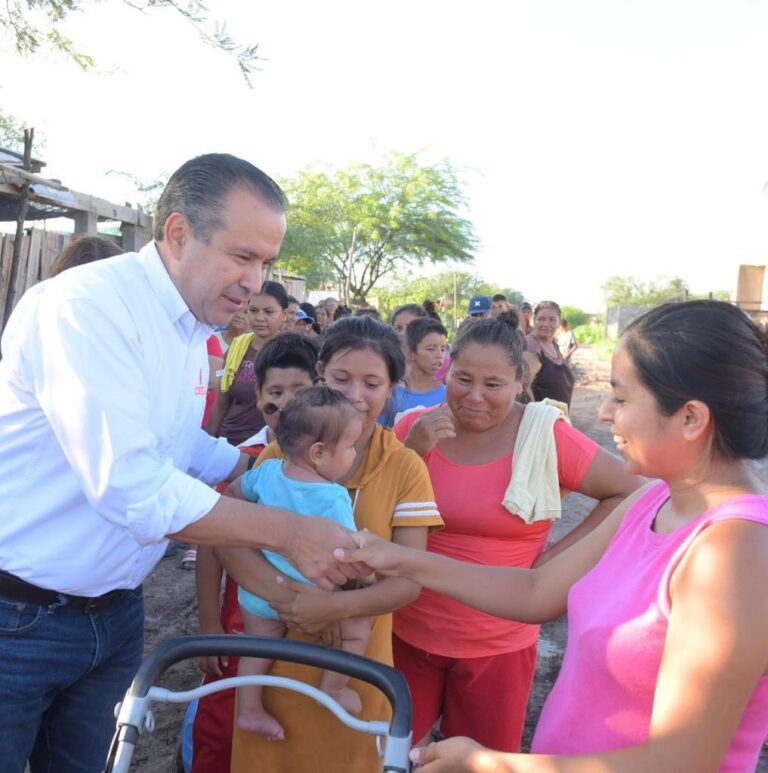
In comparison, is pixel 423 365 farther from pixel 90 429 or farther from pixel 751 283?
pixel 751 283

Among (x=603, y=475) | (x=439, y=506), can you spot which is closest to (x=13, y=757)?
(x=439, y=506)

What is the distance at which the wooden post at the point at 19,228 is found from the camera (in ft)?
25.4

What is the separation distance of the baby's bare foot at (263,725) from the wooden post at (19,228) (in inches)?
298

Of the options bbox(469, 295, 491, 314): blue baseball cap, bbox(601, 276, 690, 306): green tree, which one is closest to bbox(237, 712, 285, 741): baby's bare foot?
bbox(469, 295, 491, 314): blue baseball cap

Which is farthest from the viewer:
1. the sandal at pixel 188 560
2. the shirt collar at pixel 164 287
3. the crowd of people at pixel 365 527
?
the sandal at pixel 188 560

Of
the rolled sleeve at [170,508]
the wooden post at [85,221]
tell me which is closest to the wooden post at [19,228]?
the wooden post at [85,221]

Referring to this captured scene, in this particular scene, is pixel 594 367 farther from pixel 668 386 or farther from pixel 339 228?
pixel 668 386

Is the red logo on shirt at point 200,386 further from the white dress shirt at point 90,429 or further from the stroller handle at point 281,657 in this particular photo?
the stroller handle at point 281,657

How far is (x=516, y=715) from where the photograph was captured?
249 centimetres

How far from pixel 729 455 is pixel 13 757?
1878mm

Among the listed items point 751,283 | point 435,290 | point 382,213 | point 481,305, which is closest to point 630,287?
point 435,290

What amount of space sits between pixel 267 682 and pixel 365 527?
2.29 ft

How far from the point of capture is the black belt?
5.56ft

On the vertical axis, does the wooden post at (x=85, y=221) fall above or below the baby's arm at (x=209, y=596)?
above
